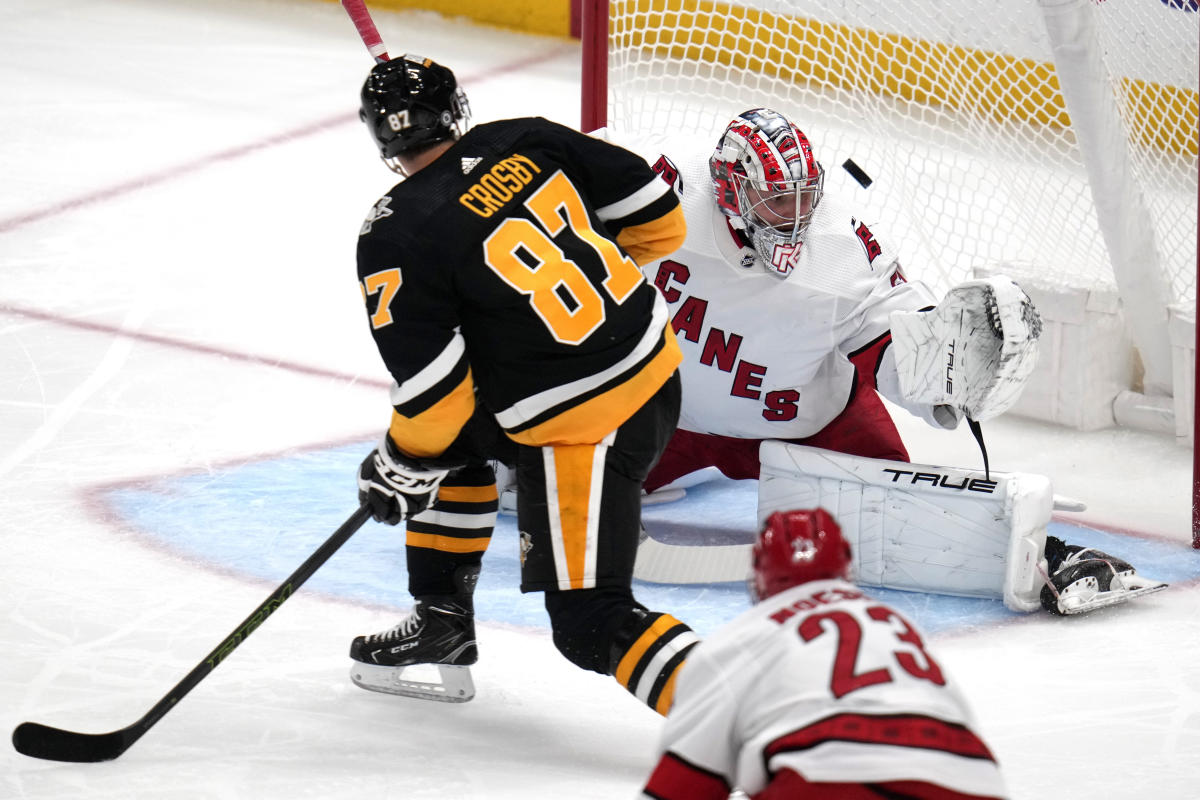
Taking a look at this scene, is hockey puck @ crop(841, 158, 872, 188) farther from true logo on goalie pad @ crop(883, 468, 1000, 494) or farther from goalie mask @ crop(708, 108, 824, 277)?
true logo on goalie pad @ crop(883, 468, 1000, 494)

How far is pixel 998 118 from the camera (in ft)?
16.0

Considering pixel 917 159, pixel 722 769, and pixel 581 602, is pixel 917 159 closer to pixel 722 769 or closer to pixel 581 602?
pixel 581 602

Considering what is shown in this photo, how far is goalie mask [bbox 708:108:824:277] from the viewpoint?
3.19 metres

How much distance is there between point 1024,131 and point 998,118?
0.57ft

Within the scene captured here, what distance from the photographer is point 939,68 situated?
4.79m

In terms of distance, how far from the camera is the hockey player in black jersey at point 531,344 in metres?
2.54

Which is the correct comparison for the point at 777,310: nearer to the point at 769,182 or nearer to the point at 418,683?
the point at 769,182

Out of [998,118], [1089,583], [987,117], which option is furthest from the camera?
[998,118]

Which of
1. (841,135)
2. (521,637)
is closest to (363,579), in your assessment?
(521,637)

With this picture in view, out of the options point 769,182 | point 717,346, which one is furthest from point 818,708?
point 717,346

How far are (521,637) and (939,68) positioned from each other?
7.81 ft

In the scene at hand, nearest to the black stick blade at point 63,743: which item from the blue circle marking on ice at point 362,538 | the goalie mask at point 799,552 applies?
the blue circle marking on ice at point 362,538

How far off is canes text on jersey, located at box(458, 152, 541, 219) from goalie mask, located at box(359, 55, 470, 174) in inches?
4.6

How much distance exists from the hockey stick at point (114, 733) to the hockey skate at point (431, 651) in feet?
0.86
